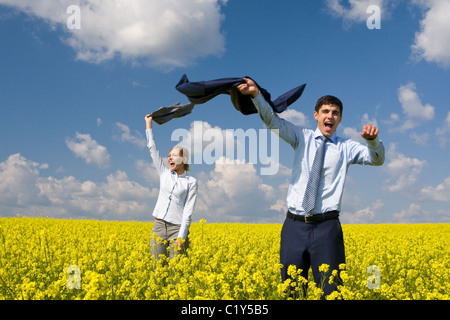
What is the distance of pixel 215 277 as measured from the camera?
3.52 meters

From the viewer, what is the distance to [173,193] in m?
4.81

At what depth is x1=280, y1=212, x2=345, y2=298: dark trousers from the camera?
3.24 meters

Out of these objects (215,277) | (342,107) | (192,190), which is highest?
(342,107)

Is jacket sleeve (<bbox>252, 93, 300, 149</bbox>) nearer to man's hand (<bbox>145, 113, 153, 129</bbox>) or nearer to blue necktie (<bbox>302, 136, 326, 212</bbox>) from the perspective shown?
blue necktie (<bbox>302, 136, 326, 212</bbox>)

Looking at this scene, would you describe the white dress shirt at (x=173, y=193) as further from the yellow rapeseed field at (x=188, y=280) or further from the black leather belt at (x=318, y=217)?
the black leather belt at (x=318, y=217)

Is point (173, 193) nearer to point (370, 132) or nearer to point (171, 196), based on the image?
point (171, 196)

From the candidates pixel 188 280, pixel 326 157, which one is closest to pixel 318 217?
pixel 326 157

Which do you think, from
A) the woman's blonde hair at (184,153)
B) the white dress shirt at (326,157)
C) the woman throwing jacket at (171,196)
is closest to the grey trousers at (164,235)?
the woman throwing jacket at (171,196)

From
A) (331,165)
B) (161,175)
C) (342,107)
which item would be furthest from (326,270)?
(161,175)

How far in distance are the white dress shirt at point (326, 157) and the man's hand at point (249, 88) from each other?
0.05m

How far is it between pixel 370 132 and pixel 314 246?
43.3 inches
